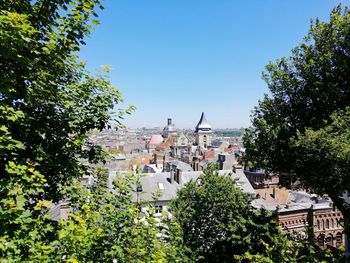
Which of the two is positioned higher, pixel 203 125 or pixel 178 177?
pixel 203 125

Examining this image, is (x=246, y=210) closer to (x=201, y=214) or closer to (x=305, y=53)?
(x=201, y=214)

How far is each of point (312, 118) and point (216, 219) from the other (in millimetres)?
11614

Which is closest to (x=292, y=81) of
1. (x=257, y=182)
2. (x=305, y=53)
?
(x=305, y=53)

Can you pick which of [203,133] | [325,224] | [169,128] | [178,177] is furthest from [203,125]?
[325,224]

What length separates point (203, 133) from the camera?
131625 millimetres

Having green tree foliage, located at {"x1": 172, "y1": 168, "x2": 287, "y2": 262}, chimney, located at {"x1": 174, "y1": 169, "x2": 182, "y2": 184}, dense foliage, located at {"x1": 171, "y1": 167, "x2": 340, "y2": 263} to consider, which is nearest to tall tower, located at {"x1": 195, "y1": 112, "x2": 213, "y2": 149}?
chimney, located at {"x1": 174, "y1": 169, "x2": 182, "y2": 184}

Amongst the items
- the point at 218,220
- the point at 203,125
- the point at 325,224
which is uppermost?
the point at 203,125

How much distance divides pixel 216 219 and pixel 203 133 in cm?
10988

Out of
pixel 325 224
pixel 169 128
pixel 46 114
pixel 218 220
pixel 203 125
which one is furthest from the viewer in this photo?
pixel 169 128

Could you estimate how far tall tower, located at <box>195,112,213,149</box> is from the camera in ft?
432

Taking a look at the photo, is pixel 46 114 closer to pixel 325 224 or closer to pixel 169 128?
pixel 325 224

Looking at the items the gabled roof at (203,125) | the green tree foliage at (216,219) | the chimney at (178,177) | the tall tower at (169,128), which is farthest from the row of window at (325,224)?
the tall tower at (169,128)

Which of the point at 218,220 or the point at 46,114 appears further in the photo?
the point at 218,220

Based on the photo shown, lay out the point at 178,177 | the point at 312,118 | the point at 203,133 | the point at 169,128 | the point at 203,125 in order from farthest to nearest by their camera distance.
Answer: the point at 169,128, the point at 203,125, the point at 203,133, the point at 178,177, the point at 312,118
